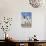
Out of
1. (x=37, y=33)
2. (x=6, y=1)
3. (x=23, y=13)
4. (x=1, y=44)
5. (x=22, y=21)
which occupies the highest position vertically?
(x=6, y=1)

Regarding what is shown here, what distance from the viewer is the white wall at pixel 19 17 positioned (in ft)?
10.4

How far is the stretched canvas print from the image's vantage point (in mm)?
3227

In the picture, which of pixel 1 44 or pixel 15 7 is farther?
pixel 15 7

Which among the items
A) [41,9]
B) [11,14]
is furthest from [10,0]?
[41,9]

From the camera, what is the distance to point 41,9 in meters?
3.28

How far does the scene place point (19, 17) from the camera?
3.22 m

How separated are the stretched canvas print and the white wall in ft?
0.25

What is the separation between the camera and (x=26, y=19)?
324 centimetres

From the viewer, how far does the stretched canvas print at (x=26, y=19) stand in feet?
10.6

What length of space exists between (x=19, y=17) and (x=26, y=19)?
0.18 meters

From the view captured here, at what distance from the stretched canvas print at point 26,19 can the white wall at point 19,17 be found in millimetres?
76

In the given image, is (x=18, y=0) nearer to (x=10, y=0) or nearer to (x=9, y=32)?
(x=10, y=0)

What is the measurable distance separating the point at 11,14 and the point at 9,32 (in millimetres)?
449

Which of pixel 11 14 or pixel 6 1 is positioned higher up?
pixel 6 1
